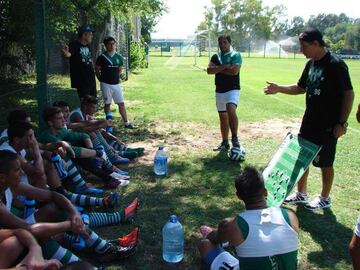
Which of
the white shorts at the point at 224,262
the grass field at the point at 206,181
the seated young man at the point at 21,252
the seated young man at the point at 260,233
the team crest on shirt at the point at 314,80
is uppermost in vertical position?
the team crest on shirt at the point at 314,80

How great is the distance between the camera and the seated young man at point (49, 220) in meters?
2.96

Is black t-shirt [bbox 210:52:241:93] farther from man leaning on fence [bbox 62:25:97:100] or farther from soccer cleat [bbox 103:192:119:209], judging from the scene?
soccer cleat [bbox 103:192:119:209]

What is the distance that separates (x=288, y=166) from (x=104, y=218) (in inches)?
80.9

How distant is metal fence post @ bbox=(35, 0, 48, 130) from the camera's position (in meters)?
6.66

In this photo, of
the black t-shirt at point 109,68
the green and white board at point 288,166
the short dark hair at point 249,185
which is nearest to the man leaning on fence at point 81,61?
the black t-shirt at point 109,68

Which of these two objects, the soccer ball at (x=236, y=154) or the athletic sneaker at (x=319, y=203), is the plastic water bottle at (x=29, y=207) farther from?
the soccer ball at (x=236, y=154)

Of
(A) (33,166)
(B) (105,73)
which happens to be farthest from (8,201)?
(B) (105,73)

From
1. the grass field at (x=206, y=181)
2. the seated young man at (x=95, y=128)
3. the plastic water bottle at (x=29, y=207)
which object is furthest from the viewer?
the seated young man at (x=95, y=128)

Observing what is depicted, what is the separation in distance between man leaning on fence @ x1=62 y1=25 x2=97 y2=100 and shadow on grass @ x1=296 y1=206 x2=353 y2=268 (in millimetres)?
4853

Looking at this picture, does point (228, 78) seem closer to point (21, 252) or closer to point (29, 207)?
point (29, 207)

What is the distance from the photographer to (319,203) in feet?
16.0

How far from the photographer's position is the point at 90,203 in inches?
179

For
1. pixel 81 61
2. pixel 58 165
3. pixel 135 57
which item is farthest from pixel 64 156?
pixel 135 57

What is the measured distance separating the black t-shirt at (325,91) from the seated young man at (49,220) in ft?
7.86
